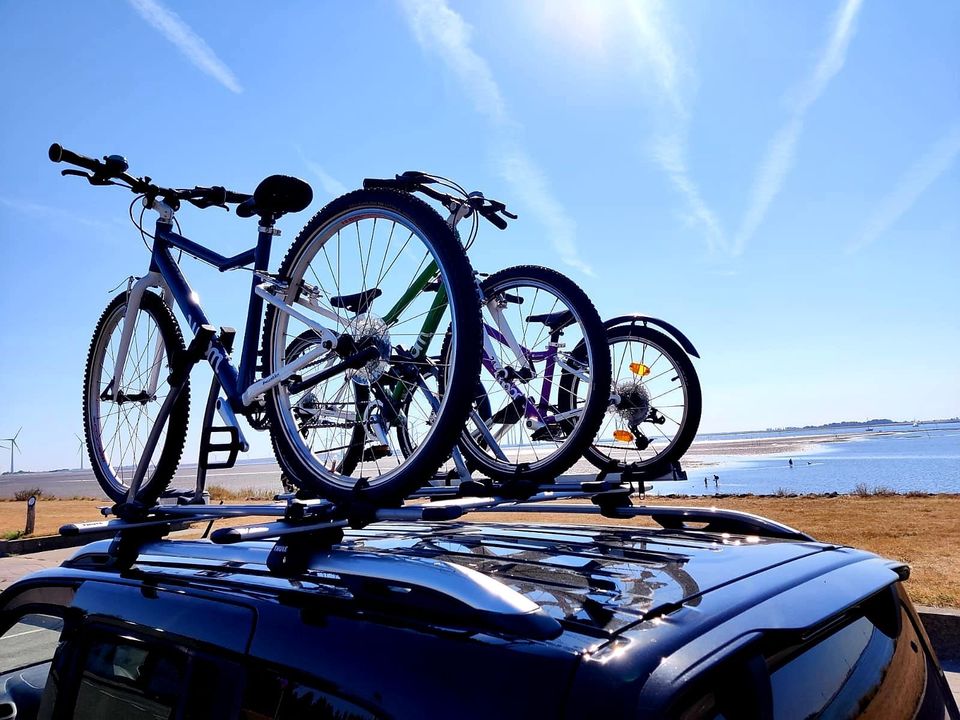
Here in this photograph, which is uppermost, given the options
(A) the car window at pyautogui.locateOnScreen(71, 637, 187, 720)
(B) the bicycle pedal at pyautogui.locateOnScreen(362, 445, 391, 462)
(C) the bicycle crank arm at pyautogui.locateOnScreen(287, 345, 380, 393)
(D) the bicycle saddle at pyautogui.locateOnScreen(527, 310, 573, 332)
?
(D) the bicycle saddle at pyautogui.locateOnScreen(527, 310, 573, 332)

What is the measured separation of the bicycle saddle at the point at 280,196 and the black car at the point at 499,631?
1.70 metres

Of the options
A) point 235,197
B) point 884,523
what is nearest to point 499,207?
point 235,197

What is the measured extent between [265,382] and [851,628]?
2289 millimetres

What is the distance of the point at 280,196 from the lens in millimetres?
3441

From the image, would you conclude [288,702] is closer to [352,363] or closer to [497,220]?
[352,363]

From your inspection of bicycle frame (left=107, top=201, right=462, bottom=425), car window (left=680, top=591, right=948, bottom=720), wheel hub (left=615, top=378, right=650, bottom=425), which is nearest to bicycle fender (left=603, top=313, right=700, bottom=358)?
wheel hub (left=615, top=378, right=650, bottom=425)

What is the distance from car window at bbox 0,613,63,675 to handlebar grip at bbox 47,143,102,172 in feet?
7.81

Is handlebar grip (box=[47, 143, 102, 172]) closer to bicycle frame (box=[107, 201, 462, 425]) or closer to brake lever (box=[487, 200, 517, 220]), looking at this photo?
bicycle frame (box=[107, 201, 462, 425])

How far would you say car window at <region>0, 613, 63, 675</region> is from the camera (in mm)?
2281

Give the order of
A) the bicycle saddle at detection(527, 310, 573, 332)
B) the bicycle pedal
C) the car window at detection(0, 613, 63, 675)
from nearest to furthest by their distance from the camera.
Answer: the car window at detection(0, 613, 63, 675) < the bicycle pedal < the bicycle saddle at detection(527, 310, 573, 332)

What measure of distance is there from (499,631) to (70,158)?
3.68 m

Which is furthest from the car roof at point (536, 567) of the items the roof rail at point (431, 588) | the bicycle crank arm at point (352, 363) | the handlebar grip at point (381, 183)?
the handlebar grip at point (381, 183)

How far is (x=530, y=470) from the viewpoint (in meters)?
3.74

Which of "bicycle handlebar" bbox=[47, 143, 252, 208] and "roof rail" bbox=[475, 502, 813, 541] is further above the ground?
"bicycle handlebar" bbox=[47, 143, 252, 208]
